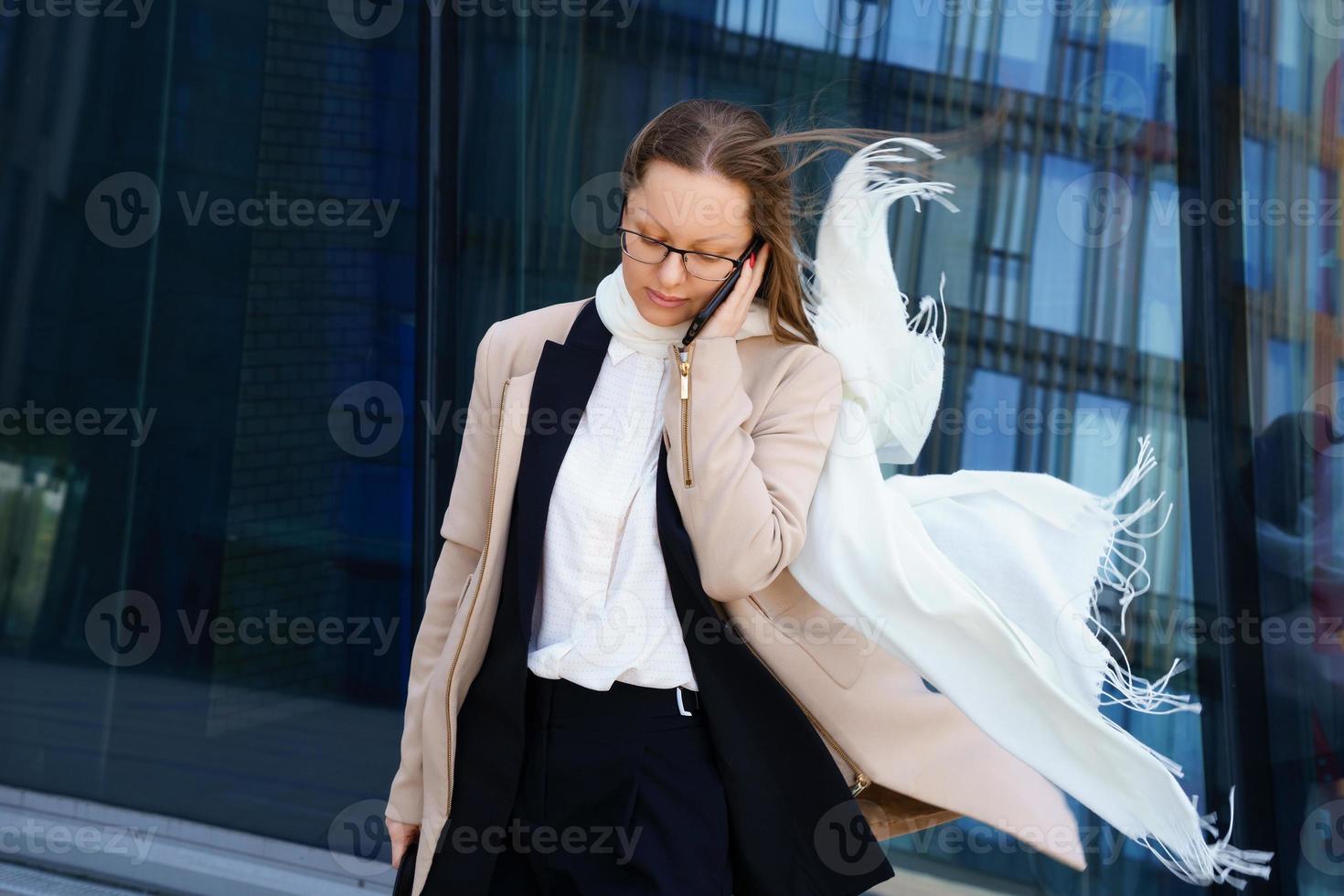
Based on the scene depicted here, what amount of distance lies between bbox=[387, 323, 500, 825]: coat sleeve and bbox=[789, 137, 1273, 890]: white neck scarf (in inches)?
21.9

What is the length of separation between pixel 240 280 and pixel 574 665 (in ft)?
11.5

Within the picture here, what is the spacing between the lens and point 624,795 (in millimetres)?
1887

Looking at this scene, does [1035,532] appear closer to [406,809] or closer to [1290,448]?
[406,809]

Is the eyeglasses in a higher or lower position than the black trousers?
higher

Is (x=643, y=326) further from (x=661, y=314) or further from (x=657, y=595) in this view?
(x=657, y=595)

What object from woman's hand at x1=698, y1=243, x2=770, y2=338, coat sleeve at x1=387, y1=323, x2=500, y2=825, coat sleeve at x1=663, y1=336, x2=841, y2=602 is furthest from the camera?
coat sleeve at x1=387, y1=323, x2=500, y2=825

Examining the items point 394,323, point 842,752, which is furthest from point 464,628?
point 394,323

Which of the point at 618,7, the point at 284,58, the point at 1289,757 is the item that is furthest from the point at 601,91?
the point at 1289,757

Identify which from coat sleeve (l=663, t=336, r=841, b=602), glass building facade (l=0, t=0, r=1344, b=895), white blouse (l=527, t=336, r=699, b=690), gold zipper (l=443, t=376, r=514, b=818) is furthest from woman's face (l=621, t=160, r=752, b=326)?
glass building facade (l=0, t=0, r=1344, b=895)

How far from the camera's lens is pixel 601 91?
14.6 feet

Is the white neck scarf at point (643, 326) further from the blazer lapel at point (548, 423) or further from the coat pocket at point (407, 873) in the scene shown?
the coat pocket at point (407, 873)

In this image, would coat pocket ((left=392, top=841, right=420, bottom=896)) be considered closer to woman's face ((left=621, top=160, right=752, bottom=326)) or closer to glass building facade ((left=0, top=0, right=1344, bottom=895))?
woman's face ((left=621, top=160, right=752, bottom=326))

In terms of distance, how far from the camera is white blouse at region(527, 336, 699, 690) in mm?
1890

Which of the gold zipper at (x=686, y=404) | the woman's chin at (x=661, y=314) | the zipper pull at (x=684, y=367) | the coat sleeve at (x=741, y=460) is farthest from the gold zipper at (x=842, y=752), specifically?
the woman's chin at (x=661, y=314)
